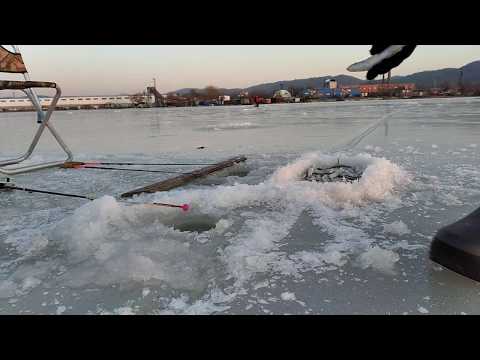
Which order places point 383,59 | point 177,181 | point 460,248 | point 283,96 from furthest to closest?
point 283,96
point 177,181
point 460,248
point 383,59

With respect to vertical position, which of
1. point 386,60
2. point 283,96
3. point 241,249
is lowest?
point 241,249

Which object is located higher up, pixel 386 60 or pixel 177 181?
pixel 386 60

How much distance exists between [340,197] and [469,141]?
4.99m

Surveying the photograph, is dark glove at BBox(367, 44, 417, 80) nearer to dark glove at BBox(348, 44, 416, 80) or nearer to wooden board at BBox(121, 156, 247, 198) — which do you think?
dark glove at BBox(348, 44, 416, 80)

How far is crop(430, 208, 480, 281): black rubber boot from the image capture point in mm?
1376

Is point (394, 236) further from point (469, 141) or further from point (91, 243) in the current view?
point (469, 141)

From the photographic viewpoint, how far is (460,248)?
1402mm

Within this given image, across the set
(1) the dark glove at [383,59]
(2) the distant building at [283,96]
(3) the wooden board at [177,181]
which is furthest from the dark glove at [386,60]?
(2) the distant building at [283,96]

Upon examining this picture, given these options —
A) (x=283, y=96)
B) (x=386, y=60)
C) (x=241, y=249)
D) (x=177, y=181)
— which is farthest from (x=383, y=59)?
(x=283, y=96)

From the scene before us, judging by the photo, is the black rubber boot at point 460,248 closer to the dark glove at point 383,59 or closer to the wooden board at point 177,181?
the dark glove at point 383,59

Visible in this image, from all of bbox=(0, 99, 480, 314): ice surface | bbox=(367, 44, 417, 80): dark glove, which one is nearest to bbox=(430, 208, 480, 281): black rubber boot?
bbox=(0, 99, 480, 314): ice surface

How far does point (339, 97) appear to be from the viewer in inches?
2542

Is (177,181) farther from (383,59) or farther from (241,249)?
(383,59)

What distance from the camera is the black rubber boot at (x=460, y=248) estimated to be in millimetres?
1376
